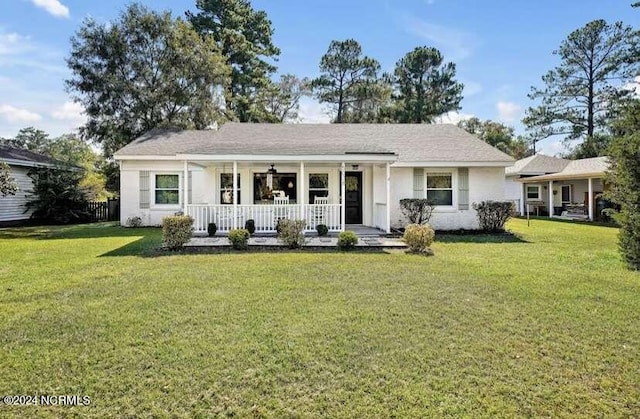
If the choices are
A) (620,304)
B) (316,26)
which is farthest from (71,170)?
(620,304)

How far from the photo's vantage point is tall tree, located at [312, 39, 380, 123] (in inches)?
1361

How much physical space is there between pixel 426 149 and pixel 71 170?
701 inches

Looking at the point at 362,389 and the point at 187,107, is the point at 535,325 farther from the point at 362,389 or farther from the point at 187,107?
the point at 187,107

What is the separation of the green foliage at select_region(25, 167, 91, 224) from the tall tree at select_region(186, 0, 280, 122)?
12406 millimetres

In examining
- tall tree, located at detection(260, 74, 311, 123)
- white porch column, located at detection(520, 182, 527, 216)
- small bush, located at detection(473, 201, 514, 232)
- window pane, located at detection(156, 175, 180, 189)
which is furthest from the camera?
tall tree, located at detection(260, 74, 311, 123)

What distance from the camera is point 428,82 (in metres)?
36.4

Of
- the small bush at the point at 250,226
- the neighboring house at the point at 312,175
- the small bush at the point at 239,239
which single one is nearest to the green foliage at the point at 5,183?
the neighboring house at the point at 312,175

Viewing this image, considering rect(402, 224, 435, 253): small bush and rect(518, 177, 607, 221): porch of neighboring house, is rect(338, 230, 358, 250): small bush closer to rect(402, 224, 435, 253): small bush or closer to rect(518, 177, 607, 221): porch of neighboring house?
rect(402, 224, 435, 253): small bush

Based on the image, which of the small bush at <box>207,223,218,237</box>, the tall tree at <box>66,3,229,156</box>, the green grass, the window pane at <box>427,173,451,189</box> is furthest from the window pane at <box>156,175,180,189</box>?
the window pane at <box>427,173,451,189</box>

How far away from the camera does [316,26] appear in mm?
17453

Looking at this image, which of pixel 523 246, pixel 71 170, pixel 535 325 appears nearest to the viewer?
pixel 535 325

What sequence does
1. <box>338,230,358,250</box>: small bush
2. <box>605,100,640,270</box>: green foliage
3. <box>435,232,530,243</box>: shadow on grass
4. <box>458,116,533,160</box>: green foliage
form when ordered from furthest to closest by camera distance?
<box>458,116,533,160</box>: green foliage, <box>435,232,530,243</box>: shadow on grass, <box>338,230,358,250</box>: small bush, <box>605,100,640,270</box>: green foliage

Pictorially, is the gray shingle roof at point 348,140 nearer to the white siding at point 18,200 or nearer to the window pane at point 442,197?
the window pane at point 442,197

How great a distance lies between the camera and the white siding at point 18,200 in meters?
17.4
